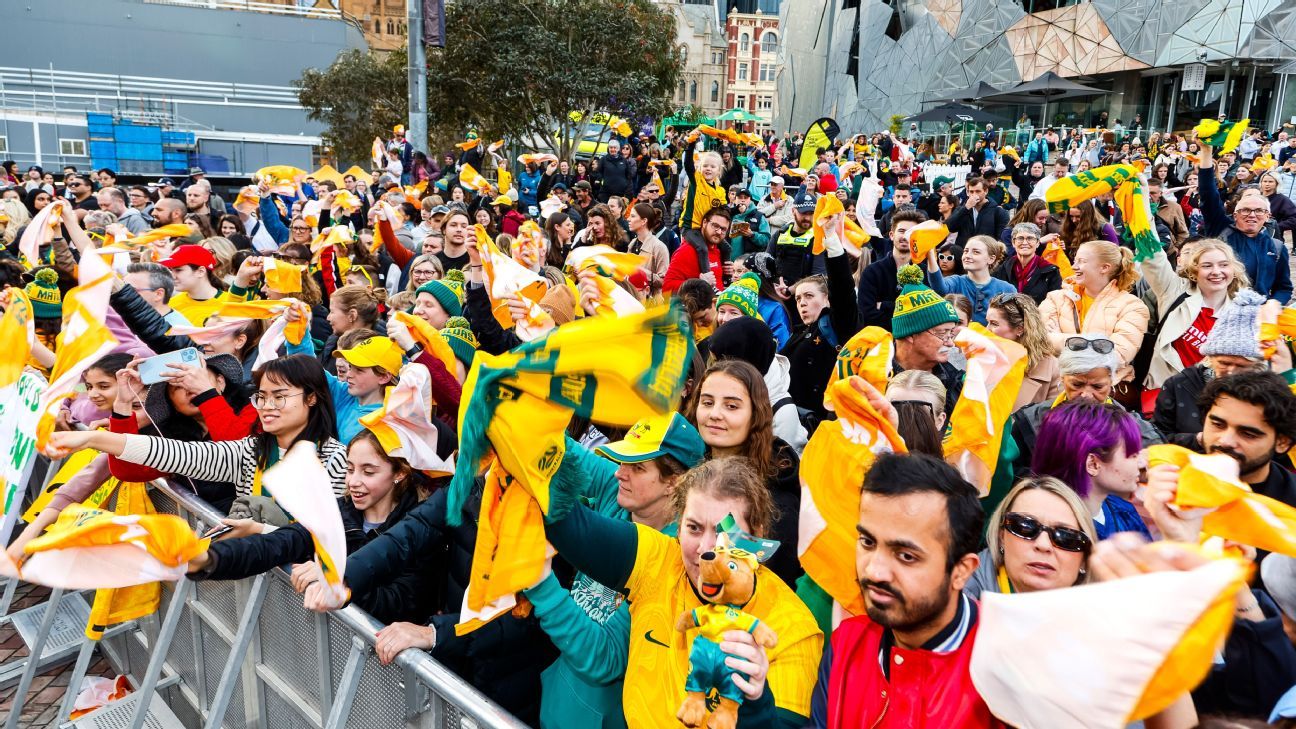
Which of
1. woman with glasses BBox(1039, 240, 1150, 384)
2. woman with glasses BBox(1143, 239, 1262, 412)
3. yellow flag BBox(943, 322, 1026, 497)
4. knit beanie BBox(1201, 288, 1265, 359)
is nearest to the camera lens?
yellow flag BBox(943, 322, 1026, 497)

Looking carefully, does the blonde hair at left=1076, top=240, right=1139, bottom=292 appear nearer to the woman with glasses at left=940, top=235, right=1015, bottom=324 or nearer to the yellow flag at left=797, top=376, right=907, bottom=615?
the woman with glasses at left=940, top=235, right=1015, bottom=324

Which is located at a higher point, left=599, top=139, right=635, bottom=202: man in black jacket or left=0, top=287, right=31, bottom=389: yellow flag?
left=599, top=139, right=635, bottom=202: man in black jacket

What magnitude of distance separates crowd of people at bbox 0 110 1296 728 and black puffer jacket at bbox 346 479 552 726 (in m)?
0.01

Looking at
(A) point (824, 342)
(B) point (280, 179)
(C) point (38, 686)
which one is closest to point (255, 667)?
(C) point (38, 686)

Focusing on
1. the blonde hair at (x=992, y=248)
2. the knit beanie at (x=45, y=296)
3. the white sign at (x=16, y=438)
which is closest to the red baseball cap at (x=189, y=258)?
the knit beanie at (x=45, y=296)

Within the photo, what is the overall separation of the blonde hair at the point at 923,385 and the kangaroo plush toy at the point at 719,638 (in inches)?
75.1

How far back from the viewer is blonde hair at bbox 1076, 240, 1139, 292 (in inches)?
213

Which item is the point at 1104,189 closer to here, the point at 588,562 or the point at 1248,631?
the point at 1248,631

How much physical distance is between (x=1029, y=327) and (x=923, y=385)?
3.81 ft

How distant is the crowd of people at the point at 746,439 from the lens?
206 centimetres

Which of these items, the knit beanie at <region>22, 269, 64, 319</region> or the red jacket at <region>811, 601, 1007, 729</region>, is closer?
the red jacket at <region>811, 601, 1007, 729</region>

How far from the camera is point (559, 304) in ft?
17.9

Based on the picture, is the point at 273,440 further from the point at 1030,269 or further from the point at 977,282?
the point at 1030,269

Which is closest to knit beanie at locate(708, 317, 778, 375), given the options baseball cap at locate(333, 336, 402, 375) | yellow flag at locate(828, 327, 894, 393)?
yellow flag at locate(828, 327, 894, 393)
